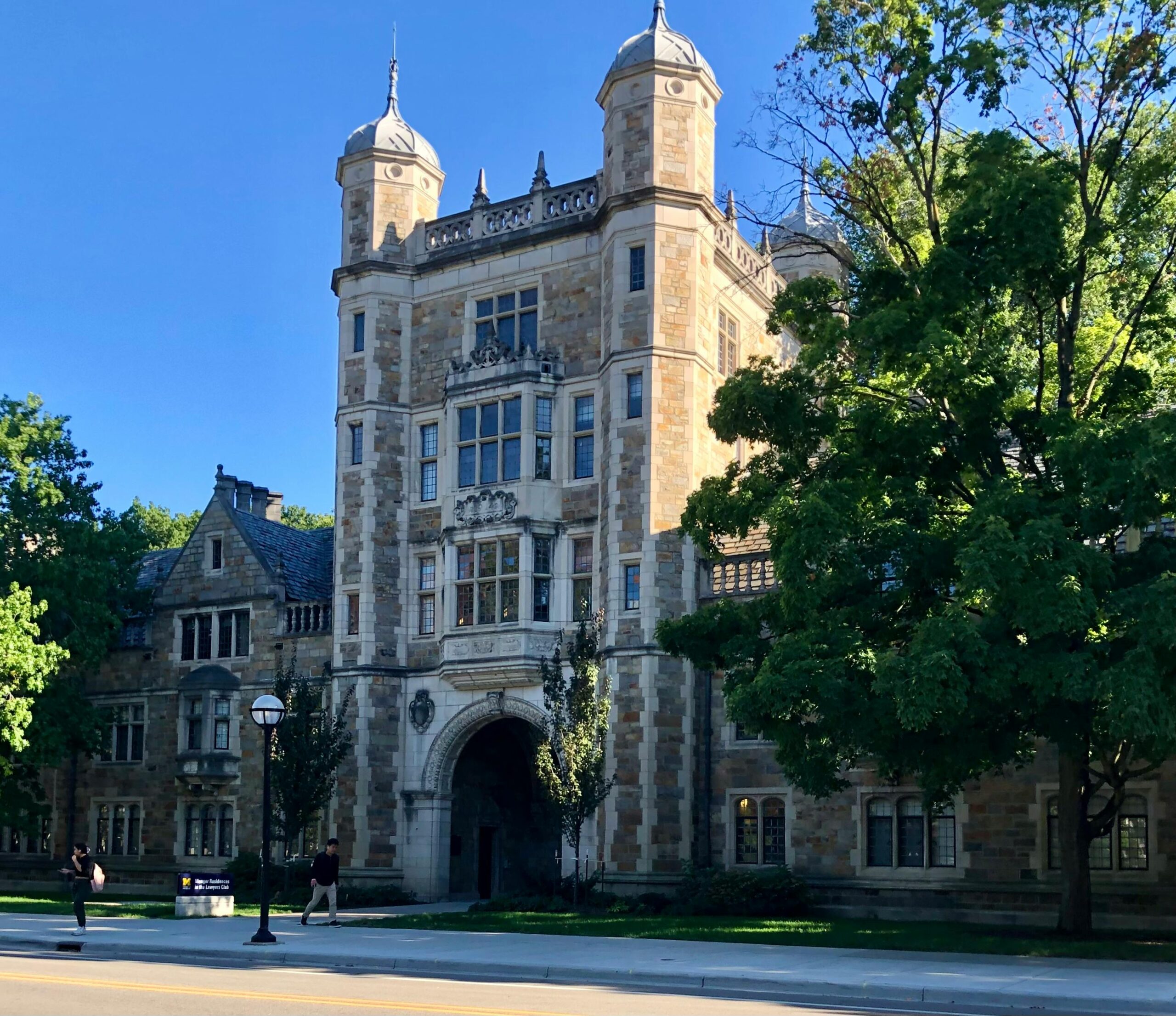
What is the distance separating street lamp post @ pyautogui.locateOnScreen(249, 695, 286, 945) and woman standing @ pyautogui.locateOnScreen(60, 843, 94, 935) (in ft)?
9.56

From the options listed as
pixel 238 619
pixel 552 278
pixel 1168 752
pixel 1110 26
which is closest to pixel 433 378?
pixel 552 278

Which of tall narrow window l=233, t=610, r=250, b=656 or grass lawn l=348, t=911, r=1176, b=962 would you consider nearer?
grass lawn l=348, t=911, r=1176, b=962

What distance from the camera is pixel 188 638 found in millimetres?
41406

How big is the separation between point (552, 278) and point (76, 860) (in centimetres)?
1713

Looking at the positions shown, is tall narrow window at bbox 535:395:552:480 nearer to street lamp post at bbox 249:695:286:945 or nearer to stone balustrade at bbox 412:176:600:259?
stone balustrade at bbox 412:176:600:259

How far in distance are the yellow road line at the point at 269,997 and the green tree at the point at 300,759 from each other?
1531 centimetres

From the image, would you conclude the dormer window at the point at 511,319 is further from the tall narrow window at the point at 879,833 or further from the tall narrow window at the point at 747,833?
the tall narrow window at the point at 879,833

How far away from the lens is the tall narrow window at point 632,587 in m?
32.1

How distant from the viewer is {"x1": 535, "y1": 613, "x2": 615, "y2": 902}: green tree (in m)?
29.0

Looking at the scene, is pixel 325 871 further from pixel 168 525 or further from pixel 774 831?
pixel 168 525

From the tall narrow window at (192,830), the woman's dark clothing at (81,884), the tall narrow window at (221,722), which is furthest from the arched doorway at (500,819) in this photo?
the woman's dark clothing at (81,884)

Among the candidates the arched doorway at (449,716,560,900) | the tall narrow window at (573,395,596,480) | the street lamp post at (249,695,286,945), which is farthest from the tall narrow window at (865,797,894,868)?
the street lamp post at (249,695,286,945)

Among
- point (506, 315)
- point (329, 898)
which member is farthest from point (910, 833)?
point (506, 315)

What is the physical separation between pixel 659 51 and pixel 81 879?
21.0m
